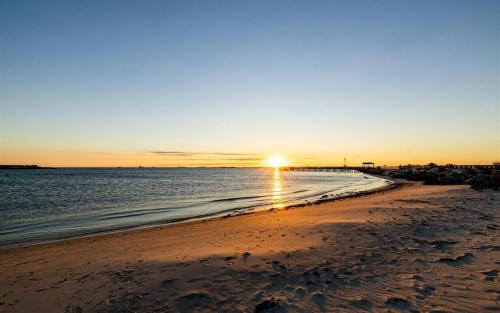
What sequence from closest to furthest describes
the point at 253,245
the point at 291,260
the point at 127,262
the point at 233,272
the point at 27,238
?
the point at 233,272 < the point at 291,260 < the point at 127,262 < the point at 253,245 < the point at 27,238

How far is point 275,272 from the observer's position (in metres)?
7.11

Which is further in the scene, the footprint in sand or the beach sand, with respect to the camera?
the footprint in sand

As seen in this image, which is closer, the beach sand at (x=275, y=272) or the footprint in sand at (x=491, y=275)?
the beach sand at (x=275, y=272)

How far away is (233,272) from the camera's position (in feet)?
23.7

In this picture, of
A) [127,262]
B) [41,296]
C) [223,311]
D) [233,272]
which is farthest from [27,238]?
[223,311]

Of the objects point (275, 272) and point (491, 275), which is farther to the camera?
point (275, 272)

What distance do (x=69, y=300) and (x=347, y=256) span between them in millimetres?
6466

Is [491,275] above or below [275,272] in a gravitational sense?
above

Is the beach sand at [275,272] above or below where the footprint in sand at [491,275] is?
below

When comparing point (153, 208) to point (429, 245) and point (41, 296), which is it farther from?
point (429, 245)

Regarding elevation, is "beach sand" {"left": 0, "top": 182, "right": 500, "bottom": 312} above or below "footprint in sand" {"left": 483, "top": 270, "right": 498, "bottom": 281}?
below

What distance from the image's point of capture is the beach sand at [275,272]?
18.5ft

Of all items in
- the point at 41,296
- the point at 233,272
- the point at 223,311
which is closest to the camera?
the point at 223,311

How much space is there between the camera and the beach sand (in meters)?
5.65
